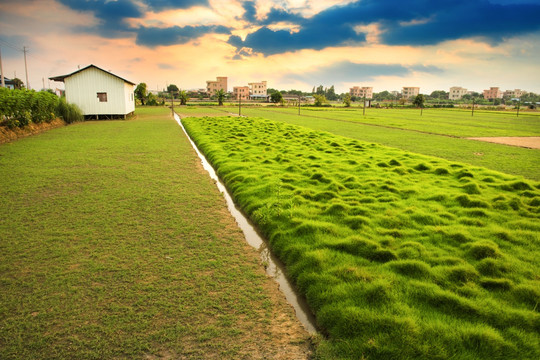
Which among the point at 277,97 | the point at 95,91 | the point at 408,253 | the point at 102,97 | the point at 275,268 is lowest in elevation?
the point at 275,268

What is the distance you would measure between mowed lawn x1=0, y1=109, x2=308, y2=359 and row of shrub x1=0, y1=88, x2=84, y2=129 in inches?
438

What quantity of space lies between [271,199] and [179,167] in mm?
4647

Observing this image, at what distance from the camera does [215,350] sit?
2.99 metres

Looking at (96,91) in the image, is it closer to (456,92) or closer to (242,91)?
(242,91)

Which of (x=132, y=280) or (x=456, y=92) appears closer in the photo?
(x=132, y=280)

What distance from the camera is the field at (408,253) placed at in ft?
9.92

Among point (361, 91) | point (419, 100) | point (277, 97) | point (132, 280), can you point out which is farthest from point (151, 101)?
point (361, 91)

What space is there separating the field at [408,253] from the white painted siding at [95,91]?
81.0 feet

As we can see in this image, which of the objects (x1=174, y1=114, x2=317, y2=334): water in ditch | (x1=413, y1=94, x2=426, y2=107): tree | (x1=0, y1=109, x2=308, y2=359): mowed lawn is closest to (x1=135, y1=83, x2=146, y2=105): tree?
(x1=413, y1=94, x2=426, y2=107): tree

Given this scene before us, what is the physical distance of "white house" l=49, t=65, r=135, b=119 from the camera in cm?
2817

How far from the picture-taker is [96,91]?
1142 inches

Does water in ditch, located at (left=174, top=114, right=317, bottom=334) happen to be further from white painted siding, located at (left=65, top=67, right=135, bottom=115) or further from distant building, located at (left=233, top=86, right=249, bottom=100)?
distant building, located at (left=233, top=86, right=249, bottom=100)

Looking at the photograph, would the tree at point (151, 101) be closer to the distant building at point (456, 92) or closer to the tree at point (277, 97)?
the tree at point (277, 97)

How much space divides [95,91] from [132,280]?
1164 inches
